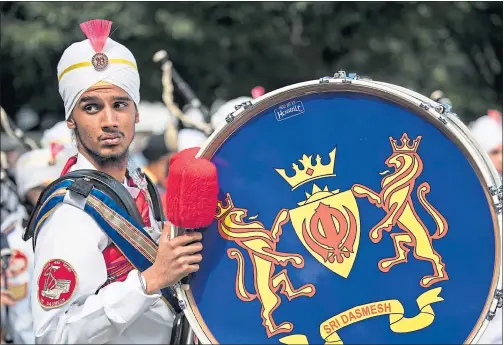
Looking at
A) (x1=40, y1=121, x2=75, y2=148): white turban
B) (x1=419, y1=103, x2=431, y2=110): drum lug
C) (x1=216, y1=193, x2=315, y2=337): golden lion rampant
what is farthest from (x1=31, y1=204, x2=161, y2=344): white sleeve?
(x1=40, y1=121, x2=75, y2=148): white turban

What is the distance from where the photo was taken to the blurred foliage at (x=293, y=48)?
12.5m

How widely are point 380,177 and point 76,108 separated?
1.06 m

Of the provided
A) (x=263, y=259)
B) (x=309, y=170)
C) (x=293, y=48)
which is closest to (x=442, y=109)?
(x=309, y=170)

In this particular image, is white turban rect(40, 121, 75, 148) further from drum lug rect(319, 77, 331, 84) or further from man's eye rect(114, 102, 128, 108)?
drum lug rect(319, 77, 331, 84)

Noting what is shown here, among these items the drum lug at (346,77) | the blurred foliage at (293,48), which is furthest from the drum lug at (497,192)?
the blurred foliage at (293,48)

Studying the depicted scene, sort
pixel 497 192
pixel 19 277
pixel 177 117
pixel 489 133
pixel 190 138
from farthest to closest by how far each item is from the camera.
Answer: pixel 177 117
pixel 190 138
pixel 489 133
pixel 19 277
pixel 497 192

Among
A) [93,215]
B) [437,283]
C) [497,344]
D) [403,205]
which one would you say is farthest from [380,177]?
[497,344]

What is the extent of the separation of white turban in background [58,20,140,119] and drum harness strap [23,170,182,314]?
0.25 m

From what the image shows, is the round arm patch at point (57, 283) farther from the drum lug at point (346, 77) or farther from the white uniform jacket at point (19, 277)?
the white uniform jacket at point (19, 277)

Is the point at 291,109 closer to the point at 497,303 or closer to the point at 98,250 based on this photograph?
the point at 98,250

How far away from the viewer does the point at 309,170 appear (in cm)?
330

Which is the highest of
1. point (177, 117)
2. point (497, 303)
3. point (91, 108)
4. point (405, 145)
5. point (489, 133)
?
point (177, 117)

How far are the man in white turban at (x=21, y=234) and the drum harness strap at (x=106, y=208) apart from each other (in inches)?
113

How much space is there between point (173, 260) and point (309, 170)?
0.54 meters
